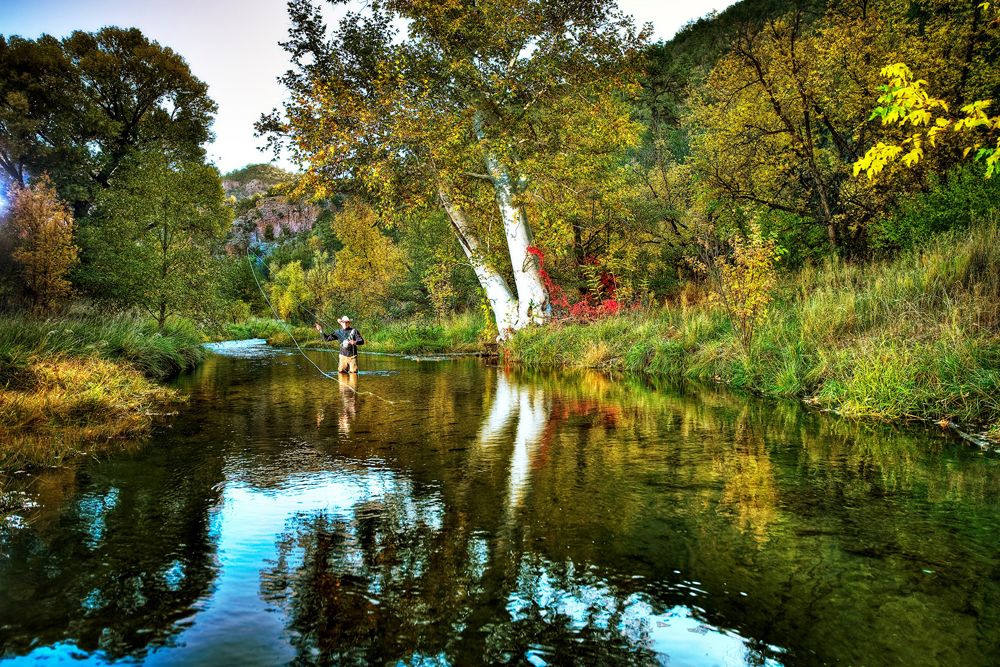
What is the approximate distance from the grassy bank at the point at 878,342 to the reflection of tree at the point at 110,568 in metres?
8.71

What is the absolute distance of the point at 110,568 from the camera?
3932 mm

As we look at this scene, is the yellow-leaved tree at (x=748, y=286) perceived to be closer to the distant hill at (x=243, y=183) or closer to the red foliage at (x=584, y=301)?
the red foliage at (x=584, y=301)

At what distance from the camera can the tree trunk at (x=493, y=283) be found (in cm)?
2244

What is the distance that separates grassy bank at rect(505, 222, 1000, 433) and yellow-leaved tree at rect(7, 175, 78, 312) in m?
16.2

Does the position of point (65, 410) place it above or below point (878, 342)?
below

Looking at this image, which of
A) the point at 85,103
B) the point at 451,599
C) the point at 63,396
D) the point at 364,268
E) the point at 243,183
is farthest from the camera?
the point at 243,183

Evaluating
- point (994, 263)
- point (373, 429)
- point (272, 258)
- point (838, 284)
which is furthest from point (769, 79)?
point (272, 258)

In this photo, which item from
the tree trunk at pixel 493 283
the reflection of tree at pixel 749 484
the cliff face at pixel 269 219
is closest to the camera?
the reflection of tree at pixel 749 484

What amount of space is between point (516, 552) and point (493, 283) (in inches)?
739

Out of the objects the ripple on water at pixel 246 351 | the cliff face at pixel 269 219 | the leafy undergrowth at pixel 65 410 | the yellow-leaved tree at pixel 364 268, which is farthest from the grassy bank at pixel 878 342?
the cliff face at pixel 269 219

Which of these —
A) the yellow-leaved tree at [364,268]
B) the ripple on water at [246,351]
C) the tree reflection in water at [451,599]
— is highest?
the yellow-leaved tree at [364,268]

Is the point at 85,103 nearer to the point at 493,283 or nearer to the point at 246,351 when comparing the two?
the point at 246,351

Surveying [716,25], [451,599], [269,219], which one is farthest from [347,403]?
[269,219]

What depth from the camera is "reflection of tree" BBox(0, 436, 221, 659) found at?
319 centimetres
